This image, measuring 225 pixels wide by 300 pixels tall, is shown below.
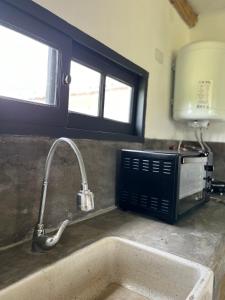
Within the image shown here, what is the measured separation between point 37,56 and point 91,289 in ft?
3.03

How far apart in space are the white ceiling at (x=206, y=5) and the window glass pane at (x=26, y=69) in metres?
1.63

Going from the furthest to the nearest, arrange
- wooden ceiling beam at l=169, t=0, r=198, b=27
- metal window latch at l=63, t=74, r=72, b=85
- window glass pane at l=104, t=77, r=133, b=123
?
wooden ceiling beam at l=169, t=0, r=198, b=27
window glass pane at l=104, t=77, r=133, b=123
metal window latch at l=63, t=74, r=72, b=85

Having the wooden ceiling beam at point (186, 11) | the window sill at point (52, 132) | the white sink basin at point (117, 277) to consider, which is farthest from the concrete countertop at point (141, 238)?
the wooden ceiling beam at point (186, 11)

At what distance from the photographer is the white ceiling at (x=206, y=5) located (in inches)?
81.3

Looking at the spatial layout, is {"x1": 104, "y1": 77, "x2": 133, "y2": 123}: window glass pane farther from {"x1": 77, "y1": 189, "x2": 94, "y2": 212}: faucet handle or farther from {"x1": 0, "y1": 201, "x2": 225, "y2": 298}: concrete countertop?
{"x1": 77, "y1": 189, "x2": 94, "y2": 212}: faucet handle

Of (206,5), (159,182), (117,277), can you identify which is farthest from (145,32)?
(117,277)

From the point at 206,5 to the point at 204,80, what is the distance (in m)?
0.77

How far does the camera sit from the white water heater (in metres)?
1.84

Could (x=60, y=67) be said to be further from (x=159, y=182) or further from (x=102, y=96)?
(x=159, y=182)

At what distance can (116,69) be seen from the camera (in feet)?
4.89

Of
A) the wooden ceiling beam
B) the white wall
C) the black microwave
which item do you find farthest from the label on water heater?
the wooden ceiling beam

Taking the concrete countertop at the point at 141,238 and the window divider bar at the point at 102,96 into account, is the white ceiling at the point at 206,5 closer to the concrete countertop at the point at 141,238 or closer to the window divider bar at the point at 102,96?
the window divider bar at the point at 102,96

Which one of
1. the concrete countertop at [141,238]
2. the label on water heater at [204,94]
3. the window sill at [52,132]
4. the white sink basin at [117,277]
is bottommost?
the white sink basin at [117,277]

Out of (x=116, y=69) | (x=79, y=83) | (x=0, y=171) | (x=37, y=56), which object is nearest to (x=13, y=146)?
(x=0, y=171)
